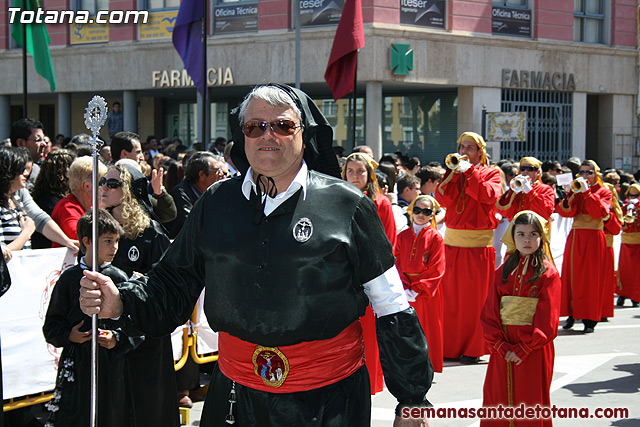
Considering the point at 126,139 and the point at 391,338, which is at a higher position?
the point at 126,139

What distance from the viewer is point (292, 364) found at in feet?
10.5

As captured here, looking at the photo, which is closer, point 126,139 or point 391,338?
point 391,338

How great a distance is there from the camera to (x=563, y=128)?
80.9 feet

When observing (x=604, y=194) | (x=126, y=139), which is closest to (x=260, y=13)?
(x=604, y=194)

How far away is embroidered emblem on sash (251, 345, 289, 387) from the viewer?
3.20 m

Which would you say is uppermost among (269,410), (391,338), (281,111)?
(281,111)

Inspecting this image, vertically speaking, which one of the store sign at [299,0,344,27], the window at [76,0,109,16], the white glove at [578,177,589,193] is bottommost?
the white glove at [578,177,589,193]

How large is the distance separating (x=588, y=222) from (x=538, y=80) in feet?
45.2

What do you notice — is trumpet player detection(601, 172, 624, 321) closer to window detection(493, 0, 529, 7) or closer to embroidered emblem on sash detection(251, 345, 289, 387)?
embroidered emblem on sash detection(251, 345, 289, 387)

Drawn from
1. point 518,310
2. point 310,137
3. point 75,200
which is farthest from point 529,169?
point 310,137

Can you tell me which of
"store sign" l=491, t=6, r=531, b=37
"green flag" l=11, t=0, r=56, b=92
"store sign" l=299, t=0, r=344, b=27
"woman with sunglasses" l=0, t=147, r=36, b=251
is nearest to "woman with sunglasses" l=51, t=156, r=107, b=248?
"woman with sunglasses" l=0, t=147, r=36, b=251

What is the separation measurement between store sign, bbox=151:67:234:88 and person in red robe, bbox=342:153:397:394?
16.2m

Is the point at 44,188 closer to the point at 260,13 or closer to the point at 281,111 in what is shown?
the point at 281,111

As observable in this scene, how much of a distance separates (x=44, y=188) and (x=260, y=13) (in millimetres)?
16488
